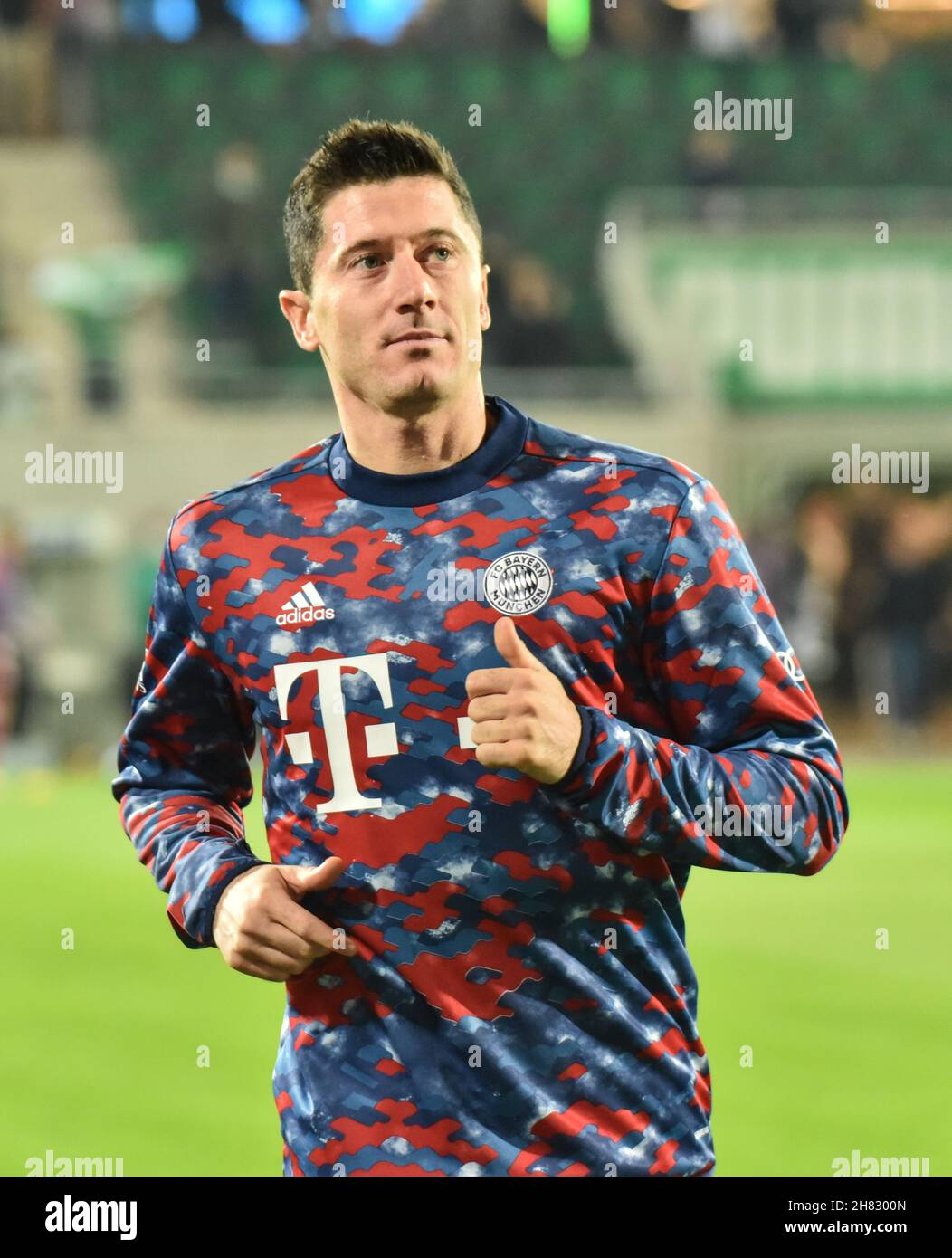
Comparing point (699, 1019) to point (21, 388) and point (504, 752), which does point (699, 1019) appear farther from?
point (21, 388)

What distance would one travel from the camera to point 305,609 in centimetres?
282

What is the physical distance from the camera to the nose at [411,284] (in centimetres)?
279

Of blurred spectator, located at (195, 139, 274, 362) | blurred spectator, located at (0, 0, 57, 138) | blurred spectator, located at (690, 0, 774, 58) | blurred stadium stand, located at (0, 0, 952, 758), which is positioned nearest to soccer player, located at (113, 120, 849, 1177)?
blurred stadium stand, located at (0, 0, 952, 758)

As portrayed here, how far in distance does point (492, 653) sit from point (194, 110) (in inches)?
828

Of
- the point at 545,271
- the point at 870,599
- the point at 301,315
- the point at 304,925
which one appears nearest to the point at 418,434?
the point at 301,315

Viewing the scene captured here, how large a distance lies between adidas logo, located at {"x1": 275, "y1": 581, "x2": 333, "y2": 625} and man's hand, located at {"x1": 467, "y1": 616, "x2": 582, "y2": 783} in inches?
13.1

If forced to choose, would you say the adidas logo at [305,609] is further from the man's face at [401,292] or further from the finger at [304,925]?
the finger at [304,925]

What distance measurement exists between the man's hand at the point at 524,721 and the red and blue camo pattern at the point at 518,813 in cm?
4

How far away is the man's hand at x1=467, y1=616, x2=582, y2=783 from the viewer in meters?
2.50

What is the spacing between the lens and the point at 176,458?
18.7m

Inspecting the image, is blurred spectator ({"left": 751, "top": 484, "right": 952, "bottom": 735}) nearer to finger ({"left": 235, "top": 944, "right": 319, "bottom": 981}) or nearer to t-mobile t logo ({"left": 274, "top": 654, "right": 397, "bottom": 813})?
t-mobile t logo ({"left": 274, "top": 654, "right": 397, "bottom": 813})

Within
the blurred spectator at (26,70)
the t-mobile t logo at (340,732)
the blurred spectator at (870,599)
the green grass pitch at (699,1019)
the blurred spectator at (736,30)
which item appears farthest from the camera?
the blurred spectator at (736,30)

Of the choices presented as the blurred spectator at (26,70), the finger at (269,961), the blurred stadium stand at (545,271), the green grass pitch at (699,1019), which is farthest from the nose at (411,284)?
the blurred spectator at (26,70)

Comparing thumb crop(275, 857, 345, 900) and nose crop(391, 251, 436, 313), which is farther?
nose crop(391, 251, 436, 313)
